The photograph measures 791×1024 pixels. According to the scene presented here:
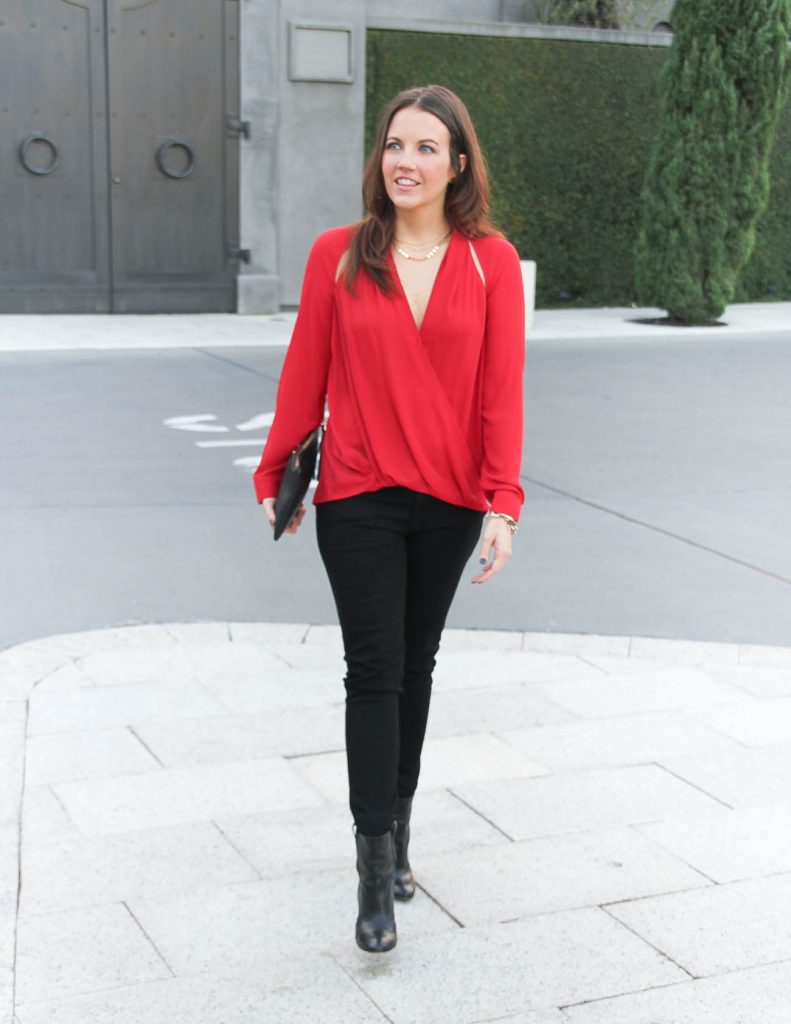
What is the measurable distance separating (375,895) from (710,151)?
41.9 feet

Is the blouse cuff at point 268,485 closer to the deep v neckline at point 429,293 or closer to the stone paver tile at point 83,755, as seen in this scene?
the deep v neckline at point 429,293

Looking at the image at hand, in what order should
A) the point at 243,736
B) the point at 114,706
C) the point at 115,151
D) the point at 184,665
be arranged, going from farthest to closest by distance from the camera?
1. the point at 115,151
2. the point at 184,665
3. the point at 114,706
4. the point at 243,736

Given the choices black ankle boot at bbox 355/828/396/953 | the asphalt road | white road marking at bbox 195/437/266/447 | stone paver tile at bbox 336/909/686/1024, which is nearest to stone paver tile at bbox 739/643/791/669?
the asphalt road

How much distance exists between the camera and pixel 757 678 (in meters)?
4.84

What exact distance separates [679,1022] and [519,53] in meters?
14.2

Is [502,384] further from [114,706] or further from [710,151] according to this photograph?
[710,151]

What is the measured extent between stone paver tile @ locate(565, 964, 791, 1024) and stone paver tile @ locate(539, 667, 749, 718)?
1.58m

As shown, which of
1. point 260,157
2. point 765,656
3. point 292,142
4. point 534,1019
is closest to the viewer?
point 534,1019

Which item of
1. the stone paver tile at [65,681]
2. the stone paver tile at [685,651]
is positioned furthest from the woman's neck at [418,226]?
the stone paver tile at [685,651]

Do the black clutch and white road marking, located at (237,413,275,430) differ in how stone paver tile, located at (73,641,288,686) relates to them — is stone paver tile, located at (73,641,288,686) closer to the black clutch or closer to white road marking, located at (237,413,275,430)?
the black clutch

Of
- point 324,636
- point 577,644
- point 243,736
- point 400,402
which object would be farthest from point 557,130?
point 400,402

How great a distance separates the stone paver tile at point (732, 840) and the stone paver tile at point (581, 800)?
0.07m

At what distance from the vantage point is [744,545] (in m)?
6.58

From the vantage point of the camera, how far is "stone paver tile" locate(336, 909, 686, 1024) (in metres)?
2.75
